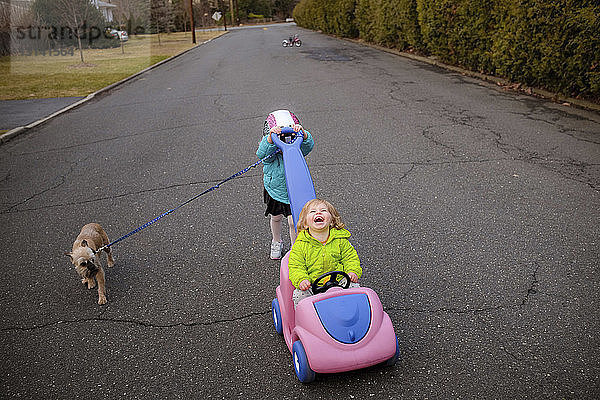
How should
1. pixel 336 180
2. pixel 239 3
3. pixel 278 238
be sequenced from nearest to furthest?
pixel 278 238 → pixel 336 180 → pixel 239 3

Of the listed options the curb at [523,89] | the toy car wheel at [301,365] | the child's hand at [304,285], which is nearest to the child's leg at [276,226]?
the child's hand at [304,285]

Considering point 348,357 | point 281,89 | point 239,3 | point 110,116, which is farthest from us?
point 239,3

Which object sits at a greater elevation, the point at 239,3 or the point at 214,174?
the point at 239,3

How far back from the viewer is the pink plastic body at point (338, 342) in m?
2.50

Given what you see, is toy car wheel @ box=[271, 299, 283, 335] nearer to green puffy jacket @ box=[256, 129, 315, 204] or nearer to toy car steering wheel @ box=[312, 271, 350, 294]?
toy car steering wheel @ box=[312, 271, 350, 294]

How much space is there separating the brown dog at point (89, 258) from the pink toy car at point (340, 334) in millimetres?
1732

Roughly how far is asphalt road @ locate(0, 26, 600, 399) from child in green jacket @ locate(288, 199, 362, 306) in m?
0.55

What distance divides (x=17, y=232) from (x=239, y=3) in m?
93.7

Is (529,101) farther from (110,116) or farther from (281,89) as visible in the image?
(110,116)

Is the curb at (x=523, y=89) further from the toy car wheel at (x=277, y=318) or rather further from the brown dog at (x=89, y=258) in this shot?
the brown dog at (x=89, y=258)

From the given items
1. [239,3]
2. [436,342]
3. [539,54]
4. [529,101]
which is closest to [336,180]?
[436,342]

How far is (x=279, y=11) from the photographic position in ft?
303

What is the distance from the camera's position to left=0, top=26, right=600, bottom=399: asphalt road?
9.07 feet

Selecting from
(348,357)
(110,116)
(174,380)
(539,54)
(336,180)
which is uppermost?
(539,54)
